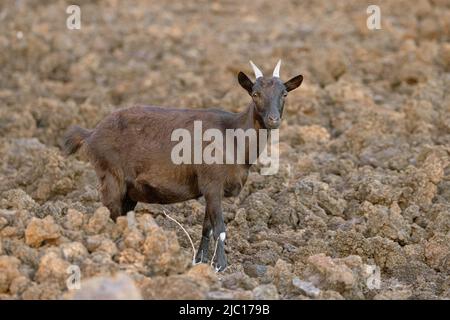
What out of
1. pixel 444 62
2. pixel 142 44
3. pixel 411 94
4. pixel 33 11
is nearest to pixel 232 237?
pixel 411 94

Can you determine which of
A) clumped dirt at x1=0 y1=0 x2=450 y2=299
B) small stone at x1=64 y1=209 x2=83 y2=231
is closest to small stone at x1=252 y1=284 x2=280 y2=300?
clumped dirt at x1=0 y1=0 x2=450 y2=299

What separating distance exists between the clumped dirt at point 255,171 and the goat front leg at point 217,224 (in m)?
0.24

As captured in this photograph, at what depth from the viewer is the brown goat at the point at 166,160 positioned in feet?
34.0

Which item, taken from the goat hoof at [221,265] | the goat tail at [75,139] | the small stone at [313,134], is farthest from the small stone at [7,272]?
the small stone at [313,134]

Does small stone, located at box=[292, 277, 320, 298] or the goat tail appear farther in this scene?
the goat tail

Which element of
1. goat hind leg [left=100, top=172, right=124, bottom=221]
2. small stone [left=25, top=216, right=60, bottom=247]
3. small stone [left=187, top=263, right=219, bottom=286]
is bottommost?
small stone [left=187, top=263, right=219, bottom=286]

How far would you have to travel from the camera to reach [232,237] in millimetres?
11281

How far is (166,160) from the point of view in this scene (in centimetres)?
1046

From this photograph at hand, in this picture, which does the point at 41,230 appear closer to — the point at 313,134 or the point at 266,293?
the point at 266,293

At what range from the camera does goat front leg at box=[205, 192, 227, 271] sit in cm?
1023

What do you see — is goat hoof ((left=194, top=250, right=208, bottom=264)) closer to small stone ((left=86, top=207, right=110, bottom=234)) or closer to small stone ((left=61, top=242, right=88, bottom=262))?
small stone ((left=86, top=207, right=110, bottom=234))

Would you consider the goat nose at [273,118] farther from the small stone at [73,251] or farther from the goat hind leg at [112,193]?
the small stone at [73,251]

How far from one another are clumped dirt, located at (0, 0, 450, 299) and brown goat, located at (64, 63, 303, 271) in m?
0.48
